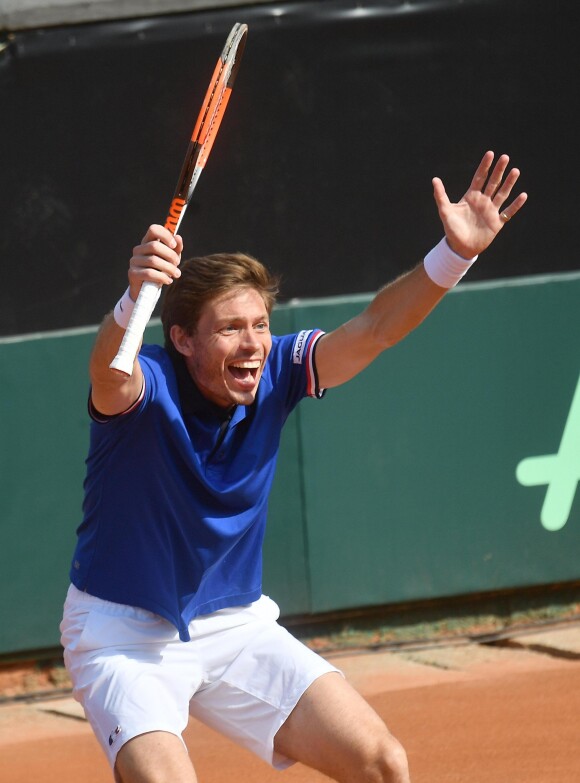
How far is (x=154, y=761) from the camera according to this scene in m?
2.92

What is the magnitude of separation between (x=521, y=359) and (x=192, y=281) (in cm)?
256

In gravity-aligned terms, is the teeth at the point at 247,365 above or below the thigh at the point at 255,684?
above

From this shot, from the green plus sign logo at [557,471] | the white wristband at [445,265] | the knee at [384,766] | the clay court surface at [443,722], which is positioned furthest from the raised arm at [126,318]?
the green plus sign logo at [557,471]

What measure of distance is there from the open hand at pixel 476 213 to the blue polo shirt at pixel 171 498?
28.5 inches

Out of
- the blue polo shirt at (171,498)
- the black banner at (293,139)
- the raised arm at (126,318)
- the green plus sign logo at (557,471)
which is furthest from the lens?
the green plus sign logo at (557,471)

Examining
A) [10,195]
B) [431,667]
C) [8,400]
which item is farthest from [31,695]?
[10,195]

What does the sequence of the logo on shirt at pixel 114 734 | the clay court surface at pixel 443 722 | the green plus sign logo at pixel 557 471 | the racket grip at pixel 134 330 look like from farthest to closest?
the green plus sign logo at pixel 557 471 < the clay court surface at pixel 443 722 < the logo on shirt at pixel 114 734 < the racket grip at pixel 134 330

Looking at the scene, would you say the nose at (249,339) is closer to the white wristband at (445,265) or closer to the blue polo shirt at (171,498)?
the blue polo shirt at (171,498)

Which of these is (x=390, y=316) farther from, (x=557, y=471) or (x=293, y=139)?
(x=557, y=471)

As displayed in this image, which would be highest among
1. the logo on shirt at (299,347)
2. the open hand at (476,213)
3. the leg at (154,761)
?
the open hand at (476,213)

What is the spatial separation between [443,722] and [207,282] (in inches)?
89.8

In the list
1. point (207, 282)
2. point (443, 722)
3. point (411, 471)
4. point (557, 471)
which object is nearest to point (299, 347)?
point (207, 282)

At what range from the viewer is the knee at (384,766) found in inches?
119

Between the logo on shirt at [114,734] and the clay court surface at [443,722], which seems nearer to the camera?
the logo on shirt at [114,734]
